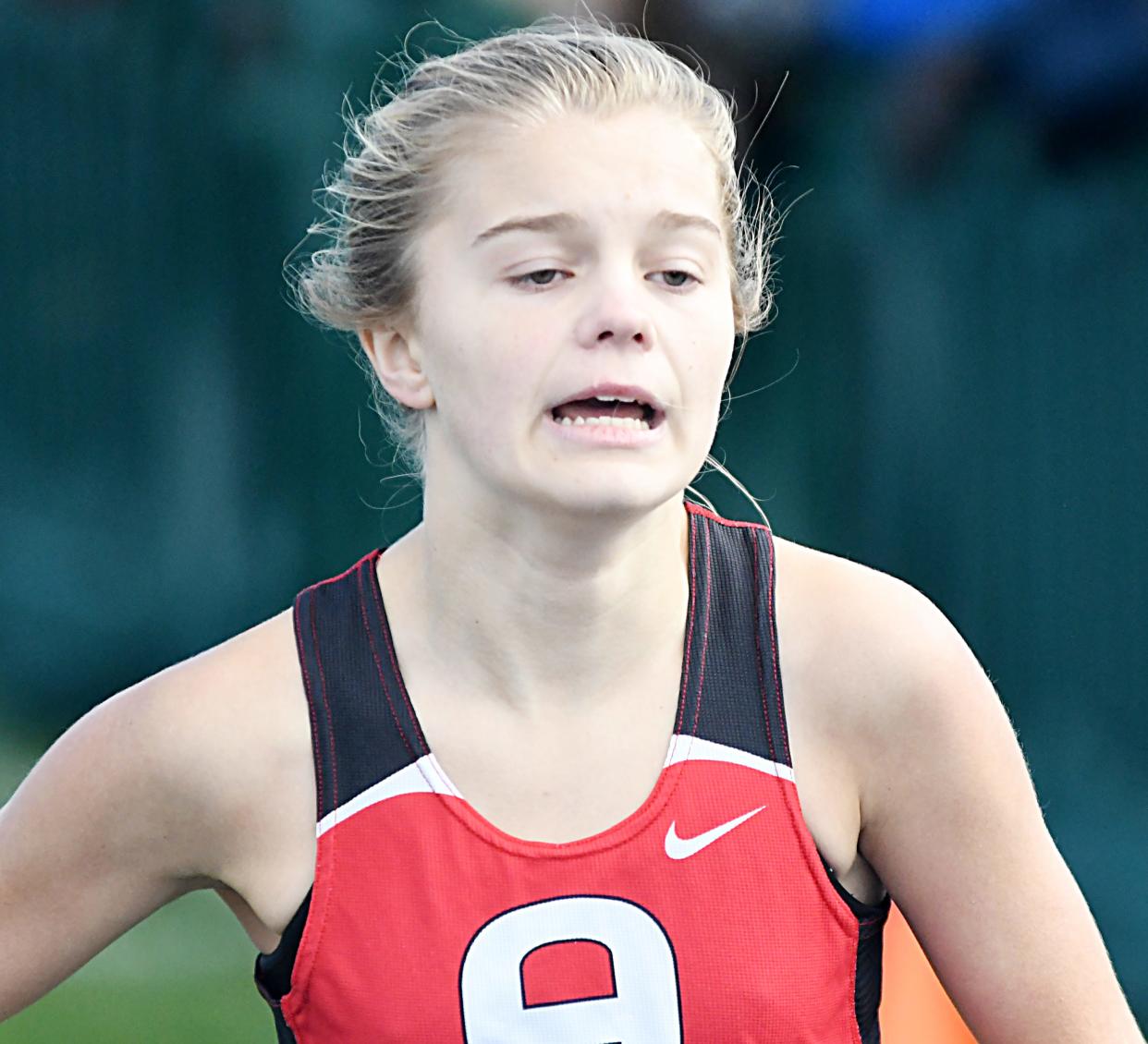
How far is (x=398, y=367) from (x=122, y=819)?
20.9 inches

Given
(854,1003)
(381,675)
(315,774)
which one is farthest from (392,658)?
(854,1003)

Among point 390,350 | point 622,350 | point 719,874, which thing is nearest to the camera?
point 622,350

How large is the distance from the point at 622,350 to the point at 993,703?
0.53m

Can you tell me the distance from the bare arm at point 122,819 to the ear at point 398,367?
0.99ft

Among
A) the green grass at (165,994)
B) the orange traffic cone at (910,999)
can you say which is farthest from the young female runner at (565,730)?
the green grass at (165,994)

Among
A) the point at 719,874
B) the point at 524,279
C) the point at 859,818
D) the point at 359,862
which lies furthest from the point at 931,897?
the point at 524,279

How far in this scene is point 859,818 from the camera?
1.58 m

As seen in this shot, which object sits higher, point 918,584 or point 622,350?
point 622,350

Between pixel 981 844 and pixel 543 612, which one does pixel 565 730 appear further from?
pixel 981 844

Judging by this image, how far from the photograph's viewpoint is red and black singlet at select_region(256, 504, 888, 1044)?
1487 mm

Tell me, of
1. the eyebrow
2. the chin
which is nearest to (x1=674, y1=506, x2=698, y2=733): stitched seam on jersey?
the chin

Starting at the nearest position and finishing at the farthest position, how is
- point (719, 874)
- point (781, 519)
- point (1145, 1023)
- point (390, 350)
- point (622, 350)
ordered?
point (622, 350) → point (719, 874) → point (390, 350) → point (1145, 1023) → point (781, 519)

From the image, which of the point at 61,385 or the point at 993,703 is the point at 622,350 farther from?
the point at 61,385

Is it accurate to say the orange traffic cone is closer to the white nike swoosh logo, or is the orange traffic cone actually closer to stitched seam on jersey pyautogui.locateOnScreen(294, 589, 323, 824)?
the white nike swoosh logo
